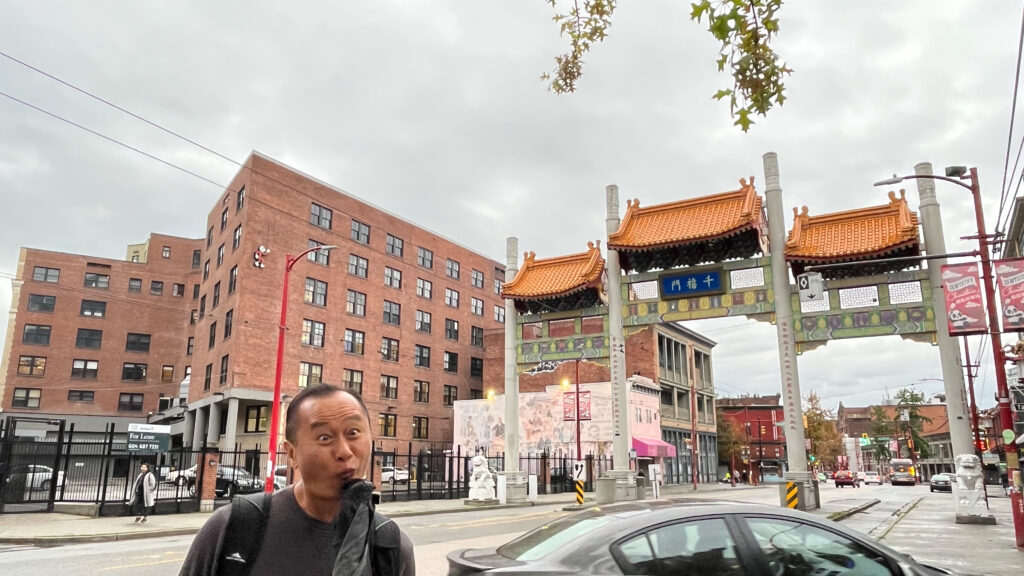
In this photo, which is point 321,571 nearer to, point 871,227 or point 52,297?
point 871,227

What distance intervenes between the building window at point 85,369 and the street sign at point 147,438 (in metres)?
43.9

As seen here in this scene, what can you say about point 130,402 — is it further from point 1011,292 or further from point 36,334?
point 1011,292

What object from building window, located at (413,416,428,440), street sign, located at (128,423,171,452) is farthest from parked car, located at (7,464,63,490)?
building window, located at (413,416,428,440)

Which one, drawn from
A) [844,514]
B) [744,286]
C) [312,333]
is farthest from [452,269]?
[844,514]

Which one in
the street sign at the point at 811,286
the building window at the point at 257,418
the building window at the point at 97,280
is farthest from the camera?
the building window at the point at 97,280

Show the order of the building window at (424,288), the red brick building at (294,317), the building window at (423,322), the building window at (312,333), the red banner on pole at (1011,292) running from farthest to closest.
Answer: the building window at (424,288) < the building window at (423,322) < the building window at (312,333) < the red brick building at (294,317) < the red banner on pole at (1011,292)

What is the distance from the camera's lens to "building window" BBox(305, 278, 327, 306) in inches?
1738

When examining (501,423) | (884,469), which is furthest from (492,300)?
(884,469)

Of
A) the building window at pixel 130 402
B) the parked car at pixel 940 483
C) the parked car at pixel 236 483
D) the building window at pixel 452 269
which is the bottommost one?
the parked car at pixel 940 483

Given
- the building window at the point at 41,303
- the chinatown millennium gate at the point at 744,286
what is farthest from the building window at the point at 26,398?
the chinatown millennium gate at the point at 744,286

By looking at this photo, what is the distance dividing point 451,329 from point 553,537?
52816mm

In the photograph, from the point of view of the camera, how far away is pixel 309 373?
43.2 m

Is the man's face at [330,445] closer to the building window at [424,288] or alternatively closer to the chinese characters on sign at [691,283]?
the chinese characters on sign at [691,283]

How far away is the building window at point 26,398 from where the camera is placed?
56.2 metres
